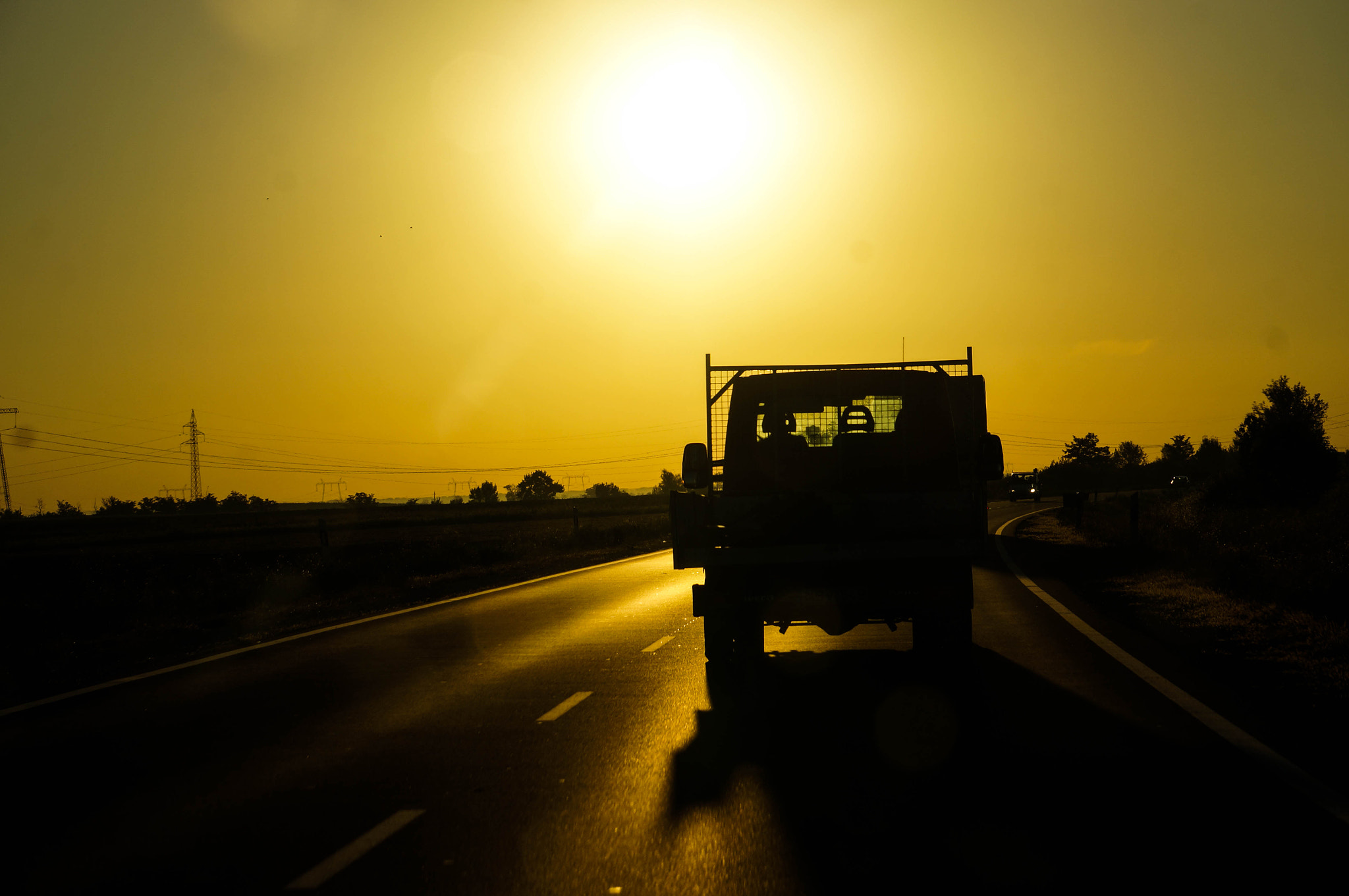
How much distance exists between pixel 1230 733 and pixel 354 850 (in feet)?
18.0

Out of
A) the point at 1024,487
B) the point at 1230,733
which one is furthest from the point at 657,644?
the point at 1024,487

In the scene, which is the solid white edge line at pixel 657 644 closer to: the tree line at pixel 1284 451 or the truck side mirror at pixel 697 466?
the truck side mirror at pixel 697 466

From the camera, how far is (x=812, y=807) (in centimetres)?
585

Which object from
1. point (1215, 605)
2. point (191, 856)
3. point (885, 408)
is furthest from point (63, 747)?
point (1215, 605)

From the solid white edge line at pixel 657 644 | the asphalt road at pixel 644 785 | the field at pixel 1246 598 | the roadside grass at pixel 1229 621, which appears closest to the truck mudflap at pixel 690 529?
the asphalt road at pixel 644 785

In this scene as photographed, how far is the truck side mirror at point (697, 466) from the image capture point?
10.5 m

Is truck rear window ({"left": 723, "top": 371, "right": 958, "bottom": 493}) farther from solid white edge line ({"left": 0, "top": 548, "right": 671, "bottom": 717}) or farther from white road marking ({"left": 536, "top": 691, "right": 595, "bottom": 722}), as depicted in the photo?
solid white edge line ({"left": 0, "top": 548, "right": 671, "bottom": 717})

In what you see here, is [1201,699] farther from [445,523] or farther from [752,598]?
[445,523]

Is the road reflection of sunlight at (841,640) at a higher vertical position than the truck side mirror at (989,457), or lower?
lower

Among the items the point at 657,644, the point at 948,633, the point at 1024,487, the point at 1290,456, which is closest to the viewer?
the point at 948,633

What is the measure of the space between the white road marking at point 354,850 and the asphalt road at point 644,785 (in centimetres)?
2

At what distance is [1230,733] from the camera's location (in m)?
7.37

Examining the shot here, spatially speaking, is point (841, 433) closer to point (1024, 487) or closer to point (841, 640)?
point (841, 640)

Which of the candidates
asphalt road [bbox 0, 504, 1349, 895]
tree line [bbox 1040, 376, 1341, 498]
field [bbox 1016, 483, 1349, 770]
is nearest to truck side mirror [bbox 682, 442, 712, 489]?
asphalt road [bbox 0, 504, 1349, 895]
